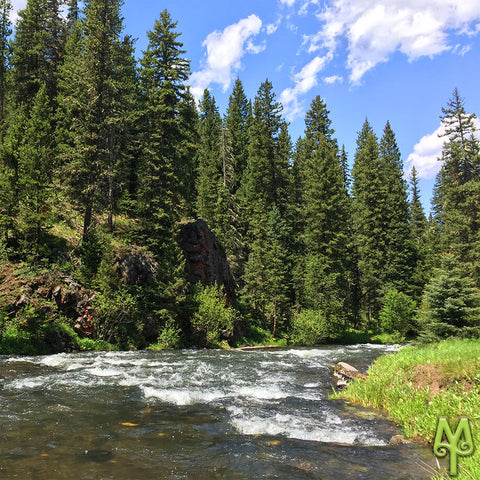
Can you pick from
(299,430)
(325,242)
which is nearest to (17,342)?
(299,430)

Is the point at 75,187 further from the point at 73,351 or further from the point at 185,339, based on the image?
the point at 185,339

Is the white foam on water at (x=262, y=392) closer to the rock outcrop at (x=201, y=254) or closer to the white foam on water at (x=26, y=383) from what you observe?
the white foam on water at (x=26, y=383)

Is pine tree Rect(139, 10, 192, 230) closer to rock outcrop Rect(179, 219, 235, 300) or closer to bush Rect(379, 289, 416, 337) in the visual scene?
rock outcrop Rect(179, 219, 235, 300)

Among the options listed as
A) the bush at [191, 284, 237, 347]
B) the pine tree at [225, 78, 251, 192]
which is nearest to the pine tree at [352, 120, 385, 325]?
the pine tree at [225, 78, 251, 192]

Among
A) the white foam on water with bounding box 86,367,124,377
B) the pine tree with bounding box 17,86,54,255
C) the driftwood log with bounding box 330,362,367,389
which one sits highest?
the pine tree with bounding box 17,86,54,255

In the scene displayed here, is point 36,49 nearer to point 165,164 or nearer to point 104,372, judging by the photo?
point 165,164

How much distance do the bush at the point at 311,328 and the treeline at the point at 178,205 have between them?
20 cm

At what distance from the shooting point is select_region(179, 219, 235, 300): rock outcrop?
32.0 meters

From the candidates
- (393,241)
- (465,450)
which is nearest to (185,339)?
(465,450)

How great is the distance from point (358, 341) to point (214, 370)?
2936 cm

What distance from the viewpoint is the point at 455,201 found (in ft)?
134

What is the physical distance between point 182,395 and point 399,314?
Result: 120ft

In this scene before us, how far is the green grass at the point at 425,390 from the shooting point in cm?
750

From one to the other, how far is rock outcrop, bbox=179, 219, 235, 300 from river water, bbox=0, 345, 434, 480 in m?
19.1
